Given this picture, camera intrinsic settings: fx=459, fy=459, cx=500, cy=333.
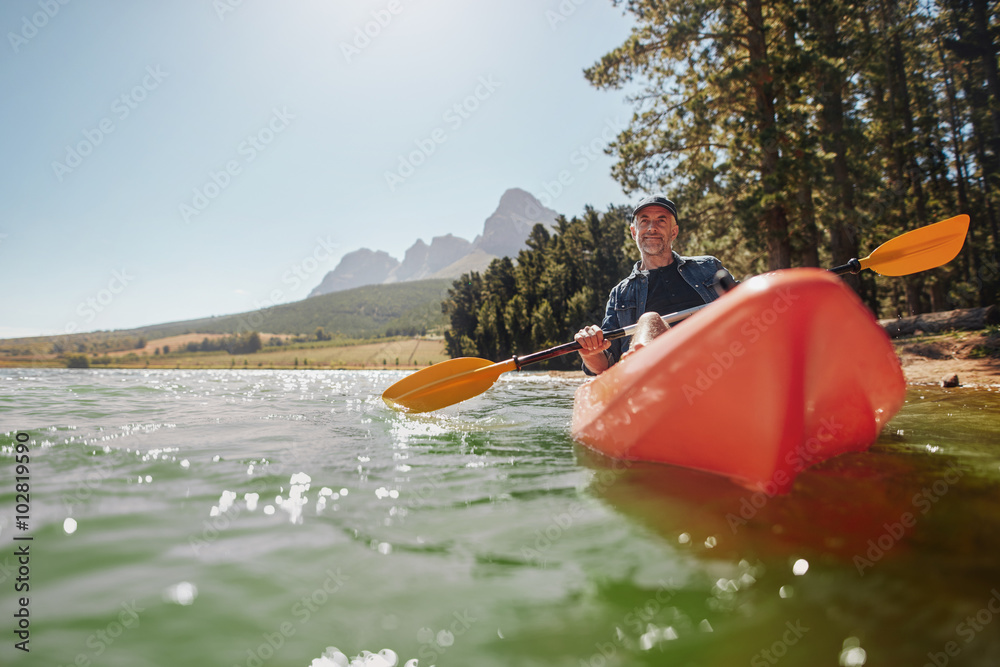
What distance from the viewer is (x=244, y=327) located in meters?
112

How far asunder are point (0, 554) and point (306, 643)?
168 cm

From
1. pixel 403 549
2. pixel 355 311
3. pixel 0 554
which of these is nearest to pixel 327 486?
pixel 403 549

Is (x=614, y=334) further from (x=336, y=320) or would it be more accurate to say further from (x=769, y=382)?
(x=336, y=320)

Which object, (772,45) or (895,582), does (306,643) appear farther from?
(772,45)

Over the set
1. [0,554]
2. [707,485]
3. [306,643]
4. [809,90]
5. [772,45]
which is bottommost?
[707,485]

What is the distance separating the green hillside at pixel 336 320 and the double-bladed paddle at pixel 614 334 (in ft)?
291

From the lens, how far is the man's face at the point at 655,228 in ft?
15.7

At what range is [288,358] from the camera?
234 ft

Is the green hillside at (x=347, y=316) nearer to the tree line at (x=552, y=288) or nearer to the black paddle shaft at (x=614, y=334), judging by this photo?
the tree line at (x=552, y=288)

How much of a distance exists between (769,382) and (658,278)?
2.73 m

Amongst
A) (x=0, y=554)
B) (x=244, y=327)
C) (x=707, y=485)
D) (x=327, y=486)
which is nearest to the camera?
(x=0, y=554)

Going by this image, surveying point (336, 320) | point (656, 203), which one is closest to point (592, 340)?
point (656, 203)

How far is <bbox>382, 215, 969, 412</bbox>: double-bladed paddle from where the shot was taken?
4352 mm

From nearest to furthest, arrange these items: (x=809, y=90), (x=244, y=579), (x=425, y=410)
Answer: (x=244, y=579)
(x=425, y=410)
(x=809, y=90)
